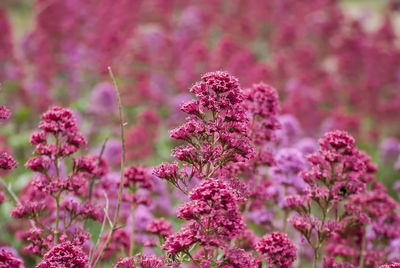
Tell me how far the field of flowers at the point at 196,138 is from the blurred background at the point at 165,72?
0.05m

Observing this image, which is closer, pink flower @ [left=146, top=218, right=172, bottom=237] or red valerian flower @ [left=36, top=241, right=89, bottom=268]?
red valerian flower @ [left=36, top=241, right=89, bottom=268]

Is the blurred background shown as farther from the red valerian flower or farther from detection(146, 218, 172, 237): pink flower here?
the red valerian flower

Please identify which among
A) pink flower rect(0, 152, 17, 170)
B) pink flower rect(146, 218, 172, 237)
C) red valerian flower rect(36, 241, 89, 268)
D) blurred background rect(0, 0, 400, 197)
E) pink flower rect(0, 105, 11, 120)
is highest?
blurred background rect(0, 0, 400, 197)

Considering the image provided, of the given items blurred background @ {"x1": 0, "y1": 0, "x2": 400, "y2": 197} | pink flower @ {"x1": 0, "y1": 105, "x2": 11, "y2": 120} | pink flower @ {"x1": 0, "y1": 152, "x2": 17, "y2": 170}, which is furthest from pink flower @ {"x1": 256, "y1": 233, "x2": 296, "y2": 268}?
blurred background @ {"x1": 0, "y1": 0, "x2": 400, "y2": 197}

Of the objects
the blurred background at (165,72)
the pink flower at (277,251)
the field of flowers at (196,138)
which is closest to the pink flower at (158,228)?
the field of flowers at (196,138)

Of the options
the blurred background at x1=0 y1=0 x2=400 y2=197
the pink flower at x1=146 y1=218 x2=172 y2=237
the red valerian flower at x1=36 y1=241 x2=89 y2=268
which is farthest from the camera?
the blurred background at x1=0 y1=0 x2=400 y2=197

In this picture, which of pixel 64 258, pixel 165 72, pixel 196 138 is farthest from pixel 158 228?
pixel 165 72

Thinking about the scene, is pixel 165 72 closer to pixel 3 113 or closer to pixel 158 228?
pixel 158 228

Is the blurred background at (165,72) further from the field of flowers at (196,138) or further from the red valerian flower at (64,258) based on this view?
the red valerian flower at (64,258)

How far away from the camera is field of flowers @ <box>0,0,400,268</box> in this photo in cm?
297

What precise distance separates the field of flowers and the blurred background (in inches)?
2.1

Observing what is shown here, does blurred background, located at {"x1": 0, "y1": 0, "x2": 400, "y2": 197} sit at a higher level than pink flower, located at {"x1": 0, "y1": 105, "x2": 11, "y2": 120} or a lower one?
higher

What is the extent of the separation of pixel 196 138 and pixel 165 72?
10.9m

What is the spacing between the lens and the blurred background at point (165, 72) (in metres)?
10.4
